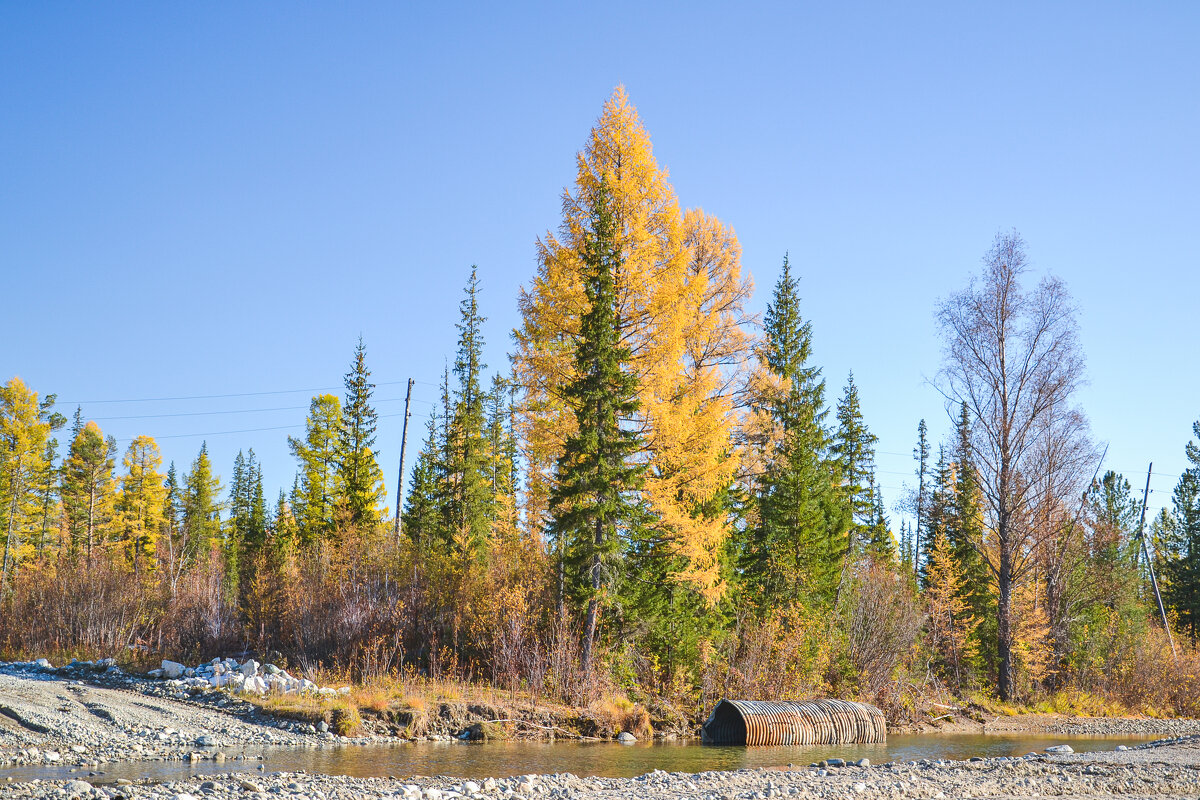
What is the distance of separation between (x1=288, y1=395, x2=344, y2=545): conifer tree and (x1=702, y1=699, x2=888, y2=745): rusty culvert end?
3048 centimetres

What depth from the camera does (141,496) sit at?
60625 millimetres

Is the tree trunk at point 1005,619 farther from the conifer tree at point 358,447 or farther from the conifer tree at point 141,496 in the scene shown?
the conifer tree at point 141,496

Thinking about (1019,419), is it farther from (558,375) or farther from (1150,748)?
(558,375)

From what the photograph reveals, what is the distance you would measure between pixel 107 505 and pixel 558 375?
48824mm

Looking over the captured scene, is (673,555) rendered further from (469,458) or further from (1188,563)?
(1188,563)

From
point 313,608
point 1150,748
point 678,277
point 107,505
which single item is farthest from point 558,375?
point 107,505

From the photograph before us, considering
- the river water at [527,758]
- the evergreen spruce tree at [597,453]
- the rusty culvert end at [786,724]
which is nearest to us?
the river water at [527,758]

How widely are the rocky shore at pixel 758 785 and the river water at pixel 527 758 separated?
1.18 m

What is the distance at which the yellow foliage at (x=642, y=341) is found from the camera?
21.2 m

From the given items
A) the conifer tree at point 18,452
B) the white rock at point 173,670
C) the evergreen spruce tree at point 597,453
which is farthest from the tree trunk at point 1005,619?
the conifer tree at point 18,452

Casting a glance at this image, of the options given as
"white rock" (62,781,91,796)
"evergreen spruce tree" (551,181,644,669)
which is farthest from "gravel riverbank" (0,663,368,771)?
"evergreen spruce tree" (551,181,644,669)

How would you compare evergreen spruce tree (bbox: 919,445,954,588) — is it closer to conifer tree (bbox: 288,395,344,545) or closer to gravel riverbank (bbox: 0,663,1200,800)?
gravel riverbank (bbox: 0,663,1200,800)

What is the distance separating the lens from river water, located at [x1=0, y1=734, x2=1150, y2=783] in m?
12.0

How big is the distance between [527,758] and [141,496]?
5528 cm
